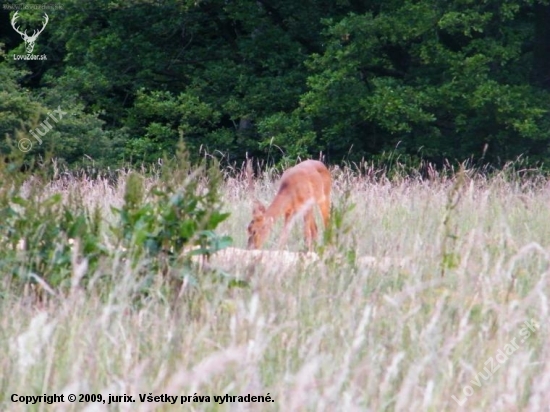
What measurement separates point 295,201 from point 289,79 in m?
12.4

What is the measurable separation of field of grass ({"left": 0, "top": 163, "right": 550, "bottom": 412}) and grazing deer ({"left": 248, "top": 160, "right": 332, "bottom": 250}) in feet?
6.44

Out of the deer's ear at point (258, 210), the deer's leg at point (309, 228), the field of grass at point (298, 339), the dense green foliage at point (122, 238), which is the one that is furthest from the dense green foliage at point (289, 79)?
the field of grass at point (298, 339)

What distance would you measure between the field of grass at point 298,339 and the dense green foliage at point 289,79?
43.3 ft

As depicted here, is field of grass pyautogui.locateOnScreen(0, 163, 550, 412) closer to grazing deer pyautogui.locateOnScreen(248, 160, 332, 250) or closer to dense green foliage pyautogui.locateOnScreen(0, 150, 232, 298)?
dense green foliage pyautogui.locateOnScreen(0, 150, 232, 298)

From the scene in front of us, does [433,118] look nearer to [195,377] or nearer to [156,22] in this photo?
[156,22]

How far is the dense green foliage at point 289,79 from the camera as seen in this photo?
1919 centimetres

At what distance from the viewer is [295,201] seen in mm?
9344

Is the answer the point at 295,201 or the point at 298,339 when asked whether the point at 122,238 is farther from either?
the point at 295,201

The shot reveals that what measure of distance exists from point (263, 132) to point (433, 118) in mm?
3523

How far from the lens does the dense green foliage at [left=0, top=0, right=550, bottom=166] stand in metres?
19.2

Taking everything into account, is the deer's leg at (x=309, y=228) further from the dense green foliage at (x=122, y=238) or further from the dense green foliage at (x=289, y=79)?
the dense green foliage at (x=289, y=79)

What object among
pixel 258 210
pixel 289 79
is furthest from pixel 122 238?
pixel 289 79

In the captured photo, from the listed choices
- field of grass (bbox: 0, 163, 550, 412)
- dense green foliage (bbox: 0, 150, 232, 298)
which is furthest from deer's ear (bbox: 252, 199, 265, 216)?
dense green foliage (bbox: 0, 150, 232, 298)

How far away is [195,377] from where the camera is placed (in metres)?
2.90
